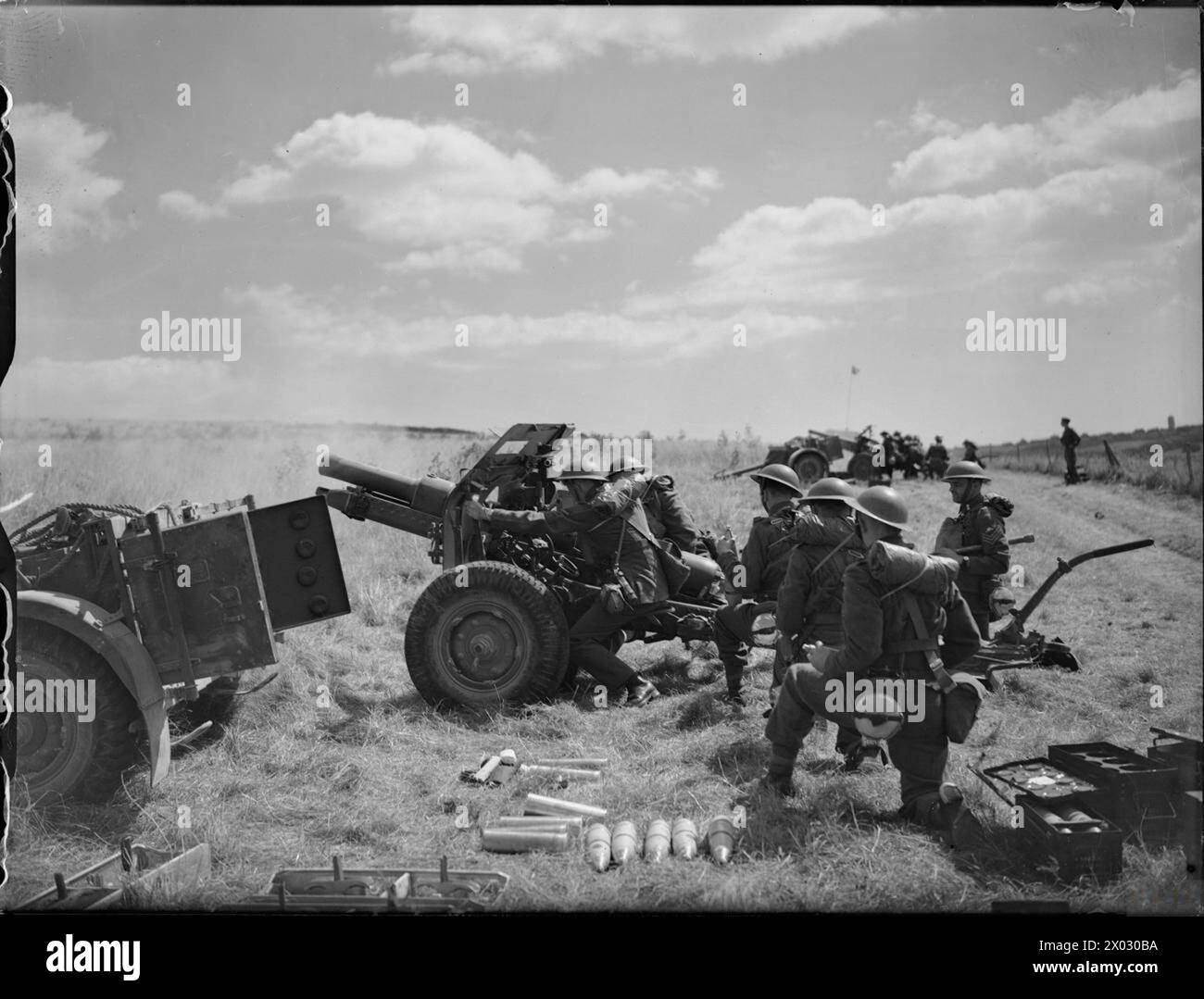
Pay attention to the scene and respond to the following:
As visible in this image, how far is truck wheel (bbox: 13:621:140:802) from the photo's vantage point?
→ 5.25 meters

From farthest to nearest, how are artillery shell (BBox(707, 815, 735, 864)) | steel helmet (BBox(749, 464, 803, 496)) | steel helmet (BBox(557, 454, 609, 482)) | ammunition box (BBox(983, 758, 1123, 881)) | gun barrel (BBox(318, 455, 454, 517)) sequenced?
gun barrel (BBox(318, 455, 454, 517)) → steel helmet (BBox(557, 454, 609, 482)) → steel helmet (BBox(749, 464, 803, 496)) → artillery shell (BBox(707, 815, 735, 864)) → ammunition box (BBox(983, 758, 1123, 881))

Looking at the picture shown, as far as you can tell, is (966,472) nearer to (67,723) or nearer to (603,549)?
(603,549)

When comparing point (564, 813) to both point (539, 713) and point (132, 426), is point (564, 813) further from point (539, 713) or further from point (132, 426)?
point (132, 426)

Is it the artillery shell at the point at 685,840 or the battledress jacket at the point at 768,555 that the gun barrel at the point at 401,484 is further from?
the artillery shell at the point at 685,840

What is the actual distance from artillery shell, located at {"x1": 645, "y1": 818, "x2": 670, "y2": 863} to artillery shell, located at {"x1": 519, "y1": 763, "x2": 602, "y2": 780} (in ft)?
2.80

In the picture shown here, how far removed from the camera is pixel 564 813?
549 centimetres

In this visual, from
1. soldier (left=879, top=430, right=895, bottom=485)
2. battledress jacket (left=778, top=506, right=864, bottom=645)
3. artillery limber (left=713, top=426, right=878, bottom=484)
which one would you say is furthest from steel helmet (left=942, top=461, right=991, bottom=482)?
soldier (left=879, top=430, right=895, bottom=485)

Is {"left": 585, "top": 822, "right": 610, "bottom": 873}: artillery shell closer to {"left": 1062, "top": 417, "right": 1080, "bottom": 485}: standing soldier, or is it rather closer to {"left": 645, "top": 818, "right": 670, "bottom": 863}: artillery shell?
{"left": 645, "top": 818, "right": 670, "bottom": 863}: artillery shell

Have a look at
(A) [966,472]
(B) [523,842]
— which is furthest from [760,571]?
(B) [523,842]

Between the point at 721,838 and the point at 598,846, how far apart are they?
0.60 m
